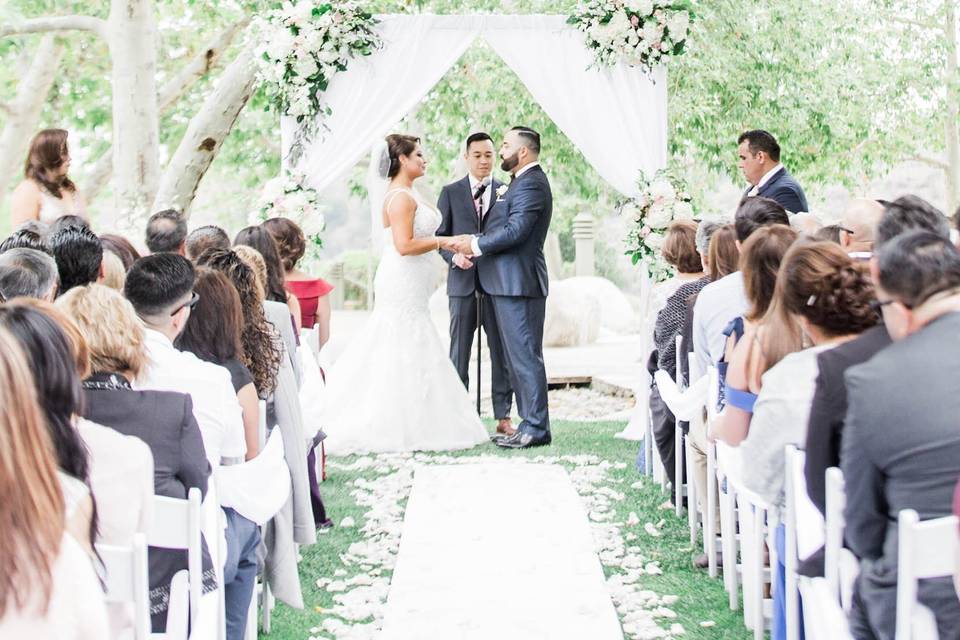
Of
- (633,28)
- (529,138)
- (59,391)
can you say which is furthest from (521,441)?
(59,391)

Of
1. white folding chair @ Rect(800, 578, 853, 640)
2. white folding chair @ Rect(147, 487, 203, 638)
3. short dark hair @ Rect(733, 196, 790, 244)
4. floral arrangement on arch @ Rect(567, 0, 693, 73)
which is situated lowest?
white folding chair @ Rect(800, 578, 853, 640)

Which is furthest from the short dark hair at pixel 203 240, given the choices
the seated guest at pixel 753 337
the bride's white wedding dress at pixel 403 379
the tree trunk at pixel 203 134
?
the tree trunk at pixel 203 134

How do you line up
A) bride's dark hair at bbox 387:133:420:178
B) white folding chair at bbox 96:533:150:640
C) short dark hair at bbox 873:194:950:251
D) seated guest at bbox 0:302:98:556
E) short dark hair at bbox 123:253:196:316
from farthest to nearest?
bride's dark hair at bbox 387:133:420:178, short dark hair at bbox 873:194:950:251, short dark hair at bbox 123:253:196:316, white folding chair at bbox 96:533:150:640, seated guest at bbox 0:302:98:556

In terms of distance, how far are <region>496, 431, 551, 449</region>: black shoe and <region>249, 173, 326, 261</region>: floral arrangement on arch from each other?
5.10ft

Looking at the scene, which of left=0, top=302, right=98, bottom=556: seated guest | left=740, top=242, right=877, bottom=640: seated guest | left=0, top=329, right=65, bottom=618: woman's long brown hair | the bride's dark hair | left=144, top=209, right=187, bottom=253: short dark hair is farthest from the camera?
the bride's dark hair

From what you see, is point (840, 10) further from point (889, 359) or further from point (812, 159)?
point (889, 359)

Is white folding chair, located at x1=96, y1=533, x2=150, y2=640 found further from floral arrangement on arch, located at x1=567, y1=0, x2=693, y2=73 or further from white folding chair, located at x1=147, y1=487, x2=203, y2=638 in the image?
floral arrangement on arch, located at x1=567, y1=0, x2=693, y2=73

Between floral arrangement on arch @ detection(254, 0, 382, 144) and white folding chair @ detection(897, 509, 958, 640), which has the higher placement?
floral arrangement on arch @ detection(254, 0, 382, 144)

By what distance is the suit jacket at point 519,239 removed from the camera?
6625 mm

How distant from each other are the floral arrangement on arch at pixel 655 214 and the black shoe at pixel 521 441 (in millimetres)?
1135

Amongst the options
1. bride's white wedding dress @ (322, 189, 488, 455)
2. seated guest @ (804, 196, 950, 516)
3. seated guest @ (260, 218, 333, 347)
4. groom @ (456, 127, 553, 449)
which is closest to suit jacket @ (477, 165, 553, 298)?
groom @ (456, 127, 553, 449)

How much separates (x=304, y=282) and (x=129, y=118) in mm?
4148

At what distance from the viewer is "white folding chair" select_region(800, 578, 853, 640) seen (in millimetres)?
2307

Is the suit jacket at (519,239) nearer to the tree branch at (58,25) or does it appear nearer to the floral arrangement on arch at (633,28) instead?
the floral arrangement on arch at (633,28)
